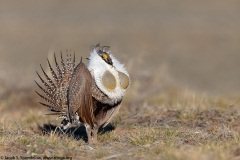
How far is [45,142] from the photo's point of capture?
5934mm

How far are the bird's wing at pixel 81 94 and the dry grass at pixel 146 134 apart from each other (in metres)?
0.27

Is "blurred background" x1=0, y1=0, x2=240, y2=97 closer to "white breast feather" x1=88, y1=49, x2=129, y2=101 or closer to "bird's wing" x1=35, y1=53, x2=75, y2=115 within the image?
"bird's wing" x1=35, y1=53, x2=75, y2=115

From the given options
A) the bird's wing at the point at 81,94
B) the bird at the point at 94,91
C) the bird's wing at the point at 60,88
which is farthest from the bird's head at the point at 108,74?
the bird's wing at the point at 60,88

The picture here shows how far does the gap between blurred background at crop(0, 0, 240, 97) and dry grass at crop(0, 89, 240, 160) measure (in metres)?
2.33

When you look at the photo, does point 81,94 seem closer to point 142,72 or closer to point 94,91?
point 94,91

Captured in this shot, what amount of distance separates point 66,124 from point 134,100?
3.56m

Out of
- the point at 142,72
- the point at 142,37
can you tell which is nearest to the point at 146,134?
the point at 142,72

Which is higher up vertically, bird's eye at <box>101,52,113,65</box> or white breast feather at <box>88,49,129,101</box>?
bird's eye at <box>101,52,113,65</box>

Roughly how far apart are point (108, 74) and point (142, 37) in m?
16.6

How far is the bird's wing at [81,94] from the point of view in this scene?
20.1 ft

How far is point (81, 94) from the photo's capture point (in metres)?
6.16

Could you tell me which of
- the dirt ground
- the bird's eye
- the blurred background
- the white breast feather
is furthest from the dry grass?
the blurred background

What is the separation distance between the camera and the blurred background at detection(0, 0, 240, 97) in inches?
595

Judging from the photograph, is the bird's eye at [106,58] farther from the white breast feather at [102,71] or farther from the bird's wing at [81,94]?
the bird's wing at [81,94]
